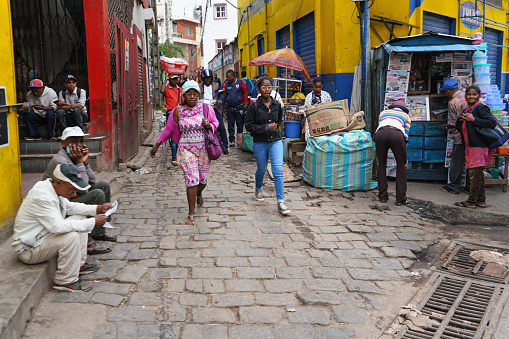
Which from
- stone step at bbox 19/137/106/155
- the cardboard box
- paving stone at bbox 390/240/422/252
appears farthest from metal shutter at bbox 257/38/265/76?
paving stone at bbox 390/240/422/252

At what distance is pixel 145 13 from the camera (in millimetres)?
16969

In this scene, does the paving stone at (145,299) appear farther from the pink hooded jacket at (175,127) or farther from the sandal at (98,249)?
the pink hooded jacket at (175,127)

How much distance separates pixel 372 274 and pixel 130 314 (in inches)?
89.4

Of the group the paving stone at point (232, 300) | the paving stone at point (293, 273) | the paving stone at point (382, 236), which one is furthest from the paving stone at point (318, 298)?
the paving stone at point (382, 236)

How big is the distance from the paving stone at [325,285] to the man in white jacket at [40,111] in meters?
6.10

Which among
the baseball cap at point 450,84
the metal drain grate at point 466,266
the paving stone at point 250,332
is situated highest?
the baseball cap at point 450,84

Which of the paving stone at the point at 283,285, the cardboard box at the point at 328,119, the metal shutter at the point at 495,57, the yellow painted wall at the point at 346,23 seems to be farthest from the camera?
the metal shutter at the point at 495,57

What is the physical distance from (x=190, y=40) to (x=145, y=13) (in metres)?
41.1

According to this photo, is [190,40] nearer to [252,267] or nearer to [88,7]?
→ [88,7]

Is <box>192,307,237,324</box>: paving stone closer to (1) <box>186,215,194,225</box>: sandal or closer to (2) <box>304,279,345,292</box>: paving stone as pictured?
(2) <box>304,279,345,292</box>: paving stone

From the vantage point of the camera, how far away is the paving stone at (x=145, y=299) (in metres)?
3.67

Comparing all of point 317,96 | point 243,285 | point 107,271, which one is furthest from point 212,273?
point 317,96

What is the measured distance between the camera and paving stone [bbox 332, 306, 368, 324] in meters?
3.47

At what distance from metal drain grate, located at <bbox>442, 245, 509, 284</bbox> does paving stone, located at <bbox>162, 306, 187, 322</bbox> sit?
2.74 m
